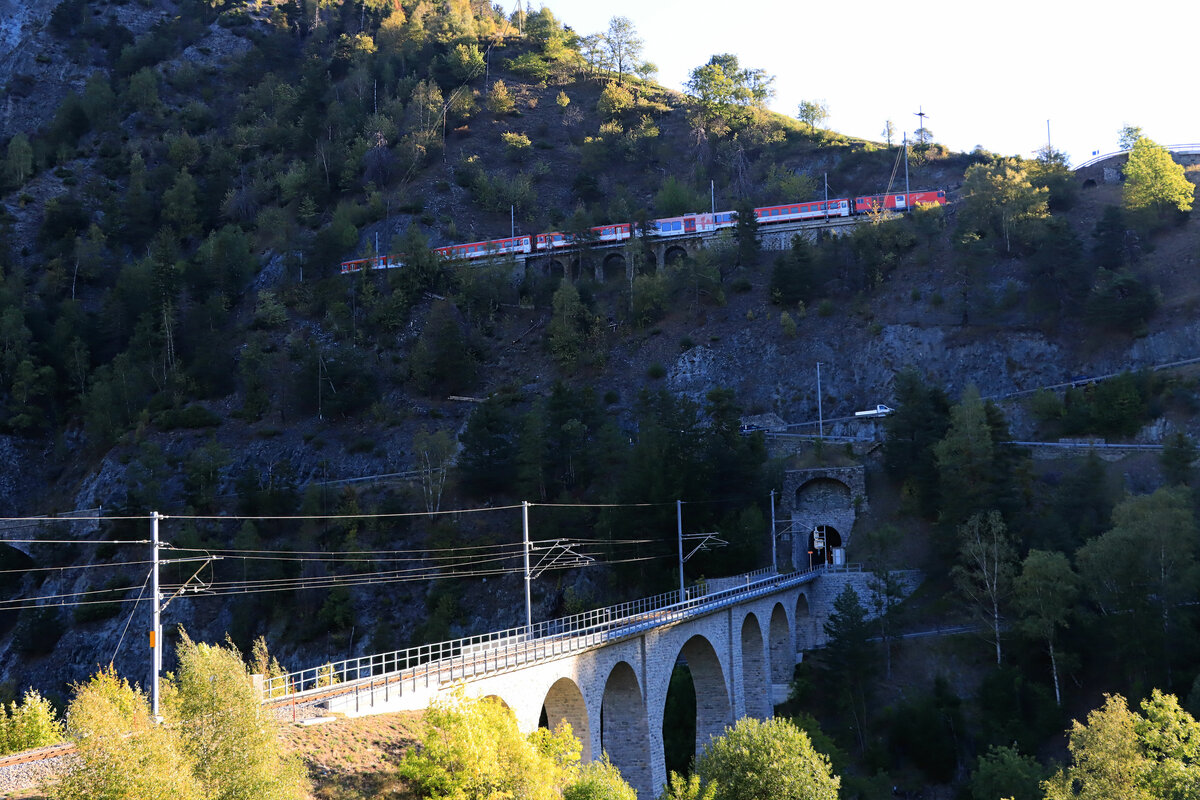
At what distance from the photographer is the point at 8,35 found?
11681 centimetres

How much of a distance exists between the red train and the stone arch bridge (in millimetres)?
34626

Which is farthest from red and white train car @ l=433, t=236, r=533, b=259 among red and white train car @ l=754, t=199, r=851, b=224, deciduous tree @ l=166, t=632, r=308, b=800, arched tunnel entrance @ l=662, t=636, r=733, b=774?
deciduous tree @ l=166, t=632, r=308, b=800

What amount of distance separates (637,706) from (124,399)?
56.5 m

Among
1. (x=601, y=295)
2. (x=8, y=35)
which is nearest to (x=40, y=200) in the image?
(x=8, y=35)

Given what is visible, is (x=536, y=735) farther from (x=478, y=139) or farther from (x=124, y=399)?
(x=478, y=139)

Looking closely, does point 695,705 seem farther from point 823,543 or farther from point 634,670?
point 823,543

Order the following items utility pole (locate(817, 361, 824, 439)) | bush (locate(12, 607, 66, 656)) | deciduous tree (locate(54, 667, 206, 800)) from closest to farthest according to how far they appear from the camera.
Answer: deciduous tree (locate(54, 667, 206, 800)) < bush (locate(12, 607, 66, 656)) < utility pole (locate(817, 361, 824, 439))

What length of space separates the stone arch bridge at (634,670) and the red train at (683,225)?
34.6 m

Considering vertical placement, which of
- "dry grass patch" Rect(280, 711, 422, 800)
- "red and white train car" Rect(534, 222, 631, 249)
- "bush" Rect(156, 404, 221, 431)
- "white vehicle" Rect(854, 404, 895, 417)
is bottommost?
"dry grass patch" Rect(280, 711, 422, 800)

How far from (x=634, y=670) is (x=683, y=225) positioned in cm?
5329

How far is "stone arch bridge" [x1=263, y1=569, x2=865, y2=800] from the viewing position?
26672mm

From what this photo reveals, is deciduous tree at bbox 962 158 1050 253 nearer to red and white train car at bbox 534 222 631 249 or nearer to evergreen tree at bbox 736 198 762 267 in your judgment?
evergreen tree at bbox 736 198 762 267

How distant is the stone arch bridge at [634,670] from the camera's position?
87.5 ft

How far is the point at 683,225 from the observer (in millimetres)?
83562
